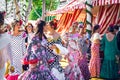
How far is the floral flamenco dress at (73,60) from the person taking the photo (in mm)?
10125

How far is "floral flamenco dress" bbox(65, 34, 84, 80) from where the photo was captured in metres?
10.1

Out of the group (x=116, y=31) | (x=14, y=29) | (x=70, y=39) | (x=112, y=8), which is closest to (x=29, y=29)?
(x=14, y=29)

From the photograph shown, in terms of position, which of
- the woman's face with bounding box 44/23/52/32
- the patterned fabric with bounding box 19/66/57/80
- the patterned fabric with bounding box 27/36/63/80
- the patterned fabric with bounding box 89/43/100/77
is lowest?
the patterned fabric with bounding box 89/43/100/77

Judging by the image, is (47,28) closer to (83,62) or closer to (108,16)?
(83,62)

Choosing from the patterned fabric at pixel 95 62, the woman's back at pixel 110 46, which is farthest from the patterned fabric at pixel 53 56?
the patterned fabric at pixel 95 62

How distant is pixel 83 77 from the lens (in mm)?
10914

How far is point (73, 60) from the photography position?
10.3m

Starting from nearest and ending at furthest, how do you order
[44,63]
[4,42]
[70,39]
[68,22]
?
[4,42]
[44,63]
[70,39]
[68,22]

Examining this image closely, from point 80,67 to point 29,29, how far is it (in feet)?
6.39

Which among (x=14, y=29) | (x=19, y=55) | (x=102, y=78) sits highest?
(x=14, y=29)

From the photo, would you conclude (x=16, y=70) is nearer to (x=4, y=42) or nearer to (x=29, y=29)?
(x=29, y=29)

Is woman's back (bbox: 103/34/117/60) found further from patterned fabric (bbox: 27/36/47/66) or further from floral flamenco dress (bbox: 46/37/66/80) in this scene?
patterned fabric (bbox: 27/36/47/66)

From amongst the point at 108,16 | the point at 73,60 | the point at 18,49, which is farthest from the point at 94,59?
the point at 108,16

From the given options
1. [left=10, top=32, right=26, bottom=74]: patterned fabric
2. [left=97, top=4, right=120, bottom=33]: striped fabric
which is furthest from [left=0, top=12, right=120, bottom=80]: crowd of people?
[left=97, top=4, right=120, bottom=33]: striped fabric
